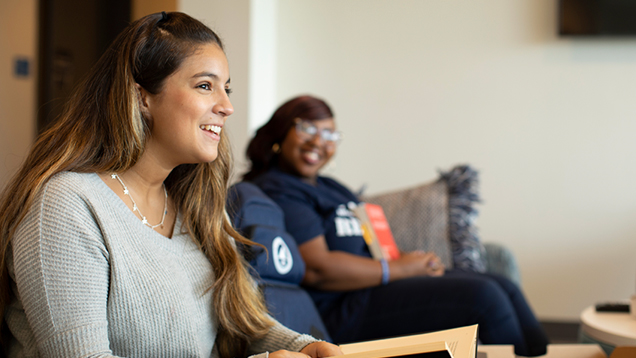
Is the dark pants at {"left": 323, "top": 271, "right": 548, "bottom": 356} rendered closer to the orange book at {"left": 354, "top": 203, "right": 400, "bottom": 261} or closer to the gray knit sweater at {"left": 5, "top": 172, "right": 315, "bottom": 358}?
the orange book at {"left": 354, "top": 203, "right": 400, "bottom": 261}

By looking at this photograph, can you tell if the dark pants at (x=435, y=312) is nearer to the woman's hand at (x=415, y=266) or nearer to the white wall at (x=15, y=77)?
the woman's hand at (x=415, y=266)

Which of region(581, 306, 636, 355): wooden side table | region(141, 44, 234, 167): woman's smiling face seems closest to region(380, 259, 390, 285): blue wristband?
region(581, 306, 636, 355): wooden side table

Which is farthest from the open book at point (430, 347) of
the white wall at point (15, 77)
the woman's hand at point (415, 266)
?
the white wall at point (15, 77)

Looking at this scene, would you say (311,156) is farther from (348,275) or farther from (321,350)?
(321,350)

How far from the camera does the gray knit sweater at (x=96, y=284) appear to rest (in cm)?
86

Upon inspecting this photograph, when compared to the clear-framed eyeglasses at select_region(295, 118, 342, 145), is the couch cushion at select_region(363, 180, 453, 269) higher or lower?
lower

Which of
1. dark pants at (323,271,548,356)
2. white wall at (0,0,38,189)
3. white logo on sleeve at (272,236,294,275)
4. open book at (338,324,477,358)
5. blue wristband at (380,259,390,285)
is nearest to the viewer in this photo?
open book at (338,324,477,358)

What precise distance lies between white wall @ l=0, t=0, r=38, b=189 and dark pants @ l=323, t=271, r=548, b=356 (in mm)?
2634

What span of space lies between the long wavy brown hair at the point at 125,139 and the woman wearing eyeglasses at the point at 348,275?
0.69 metres

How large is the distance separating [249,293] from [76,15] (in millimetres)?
2952

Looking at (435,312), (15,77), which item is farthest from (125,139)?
(15,77)

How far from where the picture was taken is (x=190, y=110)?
1042mm

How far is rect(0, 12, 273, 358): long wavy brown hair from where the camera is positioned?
3.14ft

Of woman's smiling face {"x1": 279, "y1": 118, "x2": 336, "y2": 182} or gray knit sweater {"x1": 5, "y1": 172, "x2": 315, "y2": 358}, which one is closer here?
gray knit sweater {"x1": 5, "y1": 172, "x2": 315, "y2": 358}
